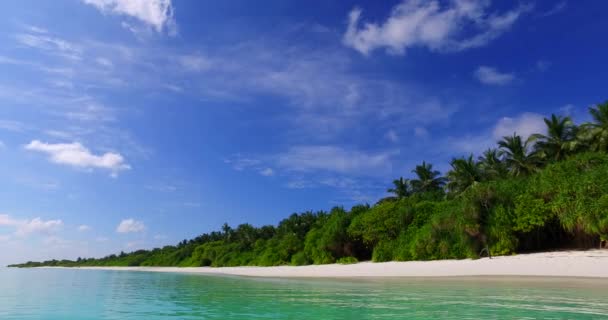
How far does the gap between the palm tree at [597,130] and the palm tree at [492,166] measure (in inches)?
302

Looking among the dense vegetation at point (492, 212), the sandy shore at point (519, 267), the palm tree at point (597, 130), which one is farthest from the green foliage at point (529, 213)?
the palm tree at point (597, 130)

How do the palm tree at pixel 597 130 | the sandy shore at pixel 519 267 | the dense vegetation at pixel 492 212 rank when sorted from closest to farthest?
1. the sandy shore at pixel 519 267
2. the dense vegetation at pixel 492 212
3. the palm tree at pixel 597 130

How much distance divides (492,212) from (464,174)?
1880 cm

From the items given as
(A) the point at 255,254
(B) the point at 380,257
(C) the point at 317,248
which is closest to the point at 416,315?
(B) the point at 380,257

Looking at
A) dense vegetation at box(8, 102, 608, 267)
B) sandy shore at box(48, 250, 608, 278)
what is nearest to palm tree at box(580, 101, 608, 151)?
dense vegetation at box(8, 102, 608, 267)

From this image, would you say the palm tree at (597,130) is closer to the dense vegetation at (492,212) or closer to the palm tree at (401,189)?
the dense vegetation at (492,212)

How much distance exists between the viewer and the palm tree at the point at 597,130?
31.0 meters

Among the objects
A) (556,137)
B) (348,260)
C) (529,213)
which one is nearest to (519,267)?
(529,213)

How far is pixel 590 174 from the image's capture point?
1888 centimetres

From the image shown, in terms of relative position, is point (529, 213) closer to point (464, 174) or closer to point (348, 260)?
point (348, 260)

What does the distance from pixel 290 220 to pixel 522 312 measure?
52284 millimetres

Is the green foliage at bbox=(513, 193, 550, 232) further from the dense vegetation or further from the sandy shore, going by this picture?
the sandy shore

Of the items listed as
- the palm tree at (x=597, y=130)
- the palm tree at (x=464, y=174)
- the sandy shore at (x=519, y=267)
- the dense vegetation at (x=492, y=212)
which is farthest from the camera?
the palm tree at (x=464, y=174)

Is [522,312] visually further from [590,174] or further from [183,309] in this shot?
[590,174]
